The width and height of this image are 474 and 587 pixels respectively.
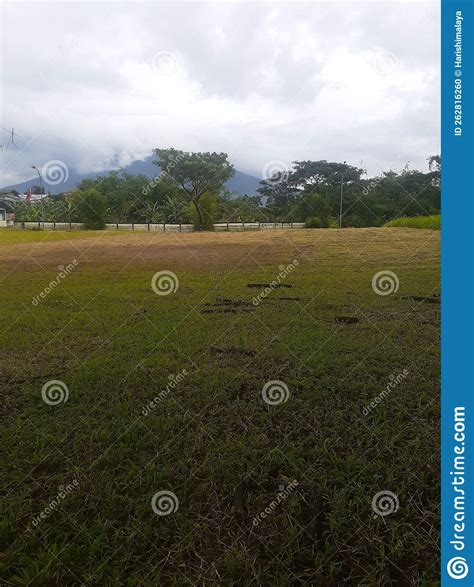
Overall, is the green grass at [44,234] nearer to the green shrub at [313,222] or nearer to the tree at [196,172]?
the tree at [196,172]

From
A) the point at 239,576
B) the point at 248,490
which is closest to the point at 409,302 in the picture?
the point at 248,490

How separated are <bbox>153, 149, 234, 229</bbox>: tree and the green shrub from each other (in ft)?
9.96

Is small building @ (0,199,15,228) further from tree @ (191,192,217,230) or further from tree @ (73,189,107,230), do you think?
tree @ (191,192,217,230)

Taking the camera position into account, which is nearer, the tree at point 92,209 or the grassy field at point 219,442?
the grassy field at point 219,442

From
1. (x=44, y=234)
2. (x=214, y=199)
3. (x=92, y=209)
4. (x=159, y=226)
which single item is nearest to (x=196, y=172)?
(x=214, y=199)

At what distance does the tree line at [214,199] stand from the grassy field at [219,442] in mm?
3776

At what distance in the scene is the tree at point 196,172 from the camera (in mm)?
10734

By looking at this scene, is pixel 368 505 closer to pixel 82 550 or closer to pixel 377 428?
pixel 377 428

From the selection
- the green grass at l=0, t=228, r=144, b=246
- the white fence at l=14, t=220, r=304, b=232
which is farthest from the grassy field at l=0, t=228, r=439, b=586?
the white fence at l=14, t=220, r=304, b=232

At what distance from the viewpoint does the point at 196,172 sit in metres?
11.0

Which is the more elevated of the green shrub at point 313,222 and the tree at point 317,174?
the tree at point 317,174

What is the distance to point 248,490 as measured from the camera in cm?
213

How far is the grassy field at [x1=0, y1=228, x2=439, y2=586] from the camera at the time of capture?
175 cm

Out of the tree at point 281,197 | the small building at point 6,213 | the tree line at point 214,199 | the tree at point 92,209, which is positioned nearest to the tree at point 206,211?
the tree line at point 214,199
